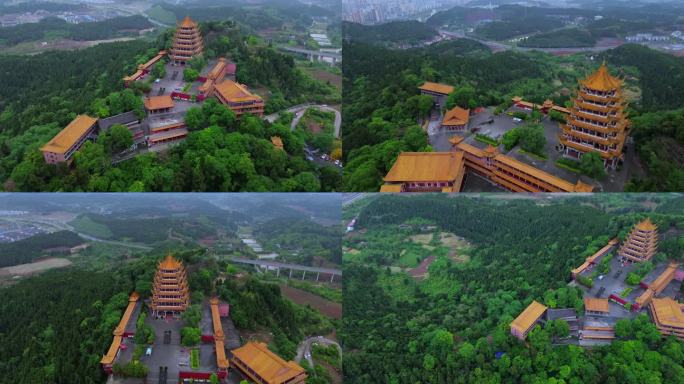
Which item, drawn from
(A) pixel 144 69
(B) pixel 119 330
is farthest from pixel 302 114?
(B) pixel 119 330

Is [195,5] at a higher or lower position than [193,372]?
higher

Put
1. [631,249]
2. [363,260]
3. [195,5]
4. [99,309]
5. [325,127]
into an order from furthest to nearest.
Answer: [195,5]
[325,127]
[363,260]
[631,249]
[99,309]

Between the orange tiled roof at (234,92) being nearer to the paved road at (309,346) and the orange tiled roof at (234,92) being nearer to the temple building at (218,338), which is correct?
the temple building at (218,338)

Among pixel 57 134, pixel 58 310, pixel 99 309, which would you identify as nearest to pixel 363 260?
pixel 99 309

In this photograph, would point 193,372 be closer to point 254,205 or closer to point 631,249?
point 254,205

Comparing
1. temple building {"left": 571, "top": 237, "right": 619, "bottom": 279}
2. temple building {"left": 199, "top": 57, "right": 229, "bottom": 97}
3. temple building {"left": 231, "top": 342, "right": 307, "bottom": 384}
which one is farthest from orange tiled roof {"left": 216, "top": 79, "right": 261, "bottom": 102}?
temple building {"left": 571, "top": 237, "right": 619, "bottom": 279}

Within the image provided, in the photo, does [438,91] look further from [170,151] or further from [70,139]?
[70,139]

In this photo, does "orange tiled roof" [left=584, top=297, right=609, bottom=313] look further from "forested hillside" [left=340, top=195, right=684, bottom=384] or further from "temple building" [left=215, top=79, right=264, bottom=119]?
"temple building" [left=215, top=79, right=264, bottom=119]
